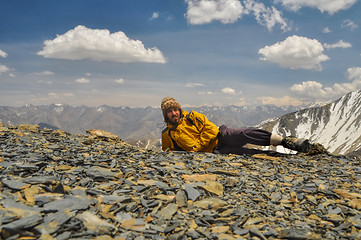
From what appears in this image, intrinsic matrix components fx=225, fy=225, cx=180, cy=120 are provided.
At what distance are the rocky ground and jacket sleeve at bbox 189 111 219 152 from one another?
2.27 metres

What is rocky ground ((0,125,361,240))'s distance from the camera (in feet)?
14.0

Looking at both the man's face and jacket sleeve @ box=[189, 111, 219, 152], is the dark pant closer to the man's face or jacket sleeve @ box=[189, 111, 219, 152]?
jacket sleeve @ box=[189, 111, 219, 152]

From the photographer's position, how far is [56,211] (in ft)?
14.5

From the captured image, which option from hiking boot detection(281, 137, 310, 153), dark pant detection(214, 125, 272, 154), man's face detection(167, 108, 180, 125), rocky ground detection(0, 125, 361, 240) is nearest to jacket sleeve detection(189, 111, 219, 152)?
dark pant detection(214, 125, 272, 154)

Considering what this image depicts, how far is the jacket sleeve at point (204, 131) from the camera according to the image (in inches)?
456

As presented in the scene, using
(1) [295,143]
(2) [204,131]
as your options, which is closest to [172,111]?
(2) [204,131]

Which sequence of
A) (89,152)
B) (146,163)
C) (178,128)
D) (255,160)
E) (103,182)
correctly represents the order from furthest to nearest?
(178,128) < (255,160) < (89,152) < (146,163) < (103,182)

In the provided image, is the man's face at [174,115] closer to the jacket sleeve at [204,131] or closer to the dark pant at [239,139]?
the jacket sleeve at [204,131]

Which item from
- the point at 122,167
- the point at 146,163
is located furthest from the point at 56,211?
the point at 146,163

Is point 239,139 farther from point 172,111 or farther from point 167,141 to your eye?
point 167,141

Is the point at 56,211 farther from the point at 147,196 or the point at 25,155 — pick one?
the point at 25,155

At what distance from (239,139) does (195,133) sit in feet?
7.41

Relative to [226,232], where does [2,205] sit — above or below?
above

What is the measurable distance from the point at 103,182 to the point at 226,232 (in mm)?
3562
